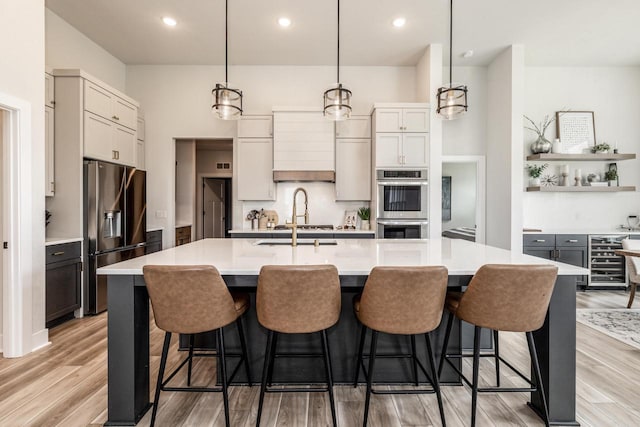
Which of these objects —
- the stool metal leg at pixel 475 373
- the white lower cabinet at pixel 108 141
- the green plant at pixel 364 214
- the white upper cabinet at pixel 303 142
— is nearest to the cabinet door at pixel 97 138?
the white lower cabinet at pixel 108 141

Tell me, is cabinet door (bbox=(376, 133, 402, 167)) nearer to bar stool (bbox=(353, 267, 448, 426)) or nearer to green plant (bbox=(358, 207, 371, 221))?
green plant (bbox=(358, 207, 371, 221))

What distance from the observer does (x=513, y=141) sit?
4.47 metres

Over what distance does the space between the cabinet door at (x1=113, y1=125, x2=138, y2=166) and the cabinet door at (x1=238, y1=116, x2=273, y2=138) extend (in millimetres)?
1406

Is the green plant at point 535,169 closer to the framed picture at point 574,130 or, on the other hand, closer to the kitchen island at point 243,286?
the framed picture at point 574,130

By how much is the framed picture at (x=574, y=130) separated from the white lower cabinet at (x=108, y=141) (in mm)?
6291

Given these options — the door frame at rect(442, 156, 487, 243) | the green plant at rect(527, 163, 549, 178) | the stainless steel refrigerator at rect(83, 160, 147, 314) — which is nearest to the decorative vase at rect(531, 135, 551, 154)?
the green plant at rect(527, 163, 549, 178)

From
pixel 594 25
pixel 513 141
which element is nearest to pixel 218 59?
pixel 513 141

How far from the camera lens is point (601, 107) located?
522 centimetres

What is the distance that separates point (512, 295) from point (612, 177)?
496 cm

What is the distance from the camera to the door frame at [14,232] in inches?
103

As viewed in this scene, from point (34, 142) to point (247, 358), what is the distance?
2.54 meters

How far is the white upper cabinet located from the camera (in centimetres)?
468

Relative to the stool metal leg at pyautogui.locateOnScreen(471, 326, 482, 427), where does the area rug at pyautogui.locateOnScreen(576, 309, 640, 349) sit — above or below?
below

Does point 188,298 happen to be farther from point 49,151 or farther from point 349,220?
point 349,220
